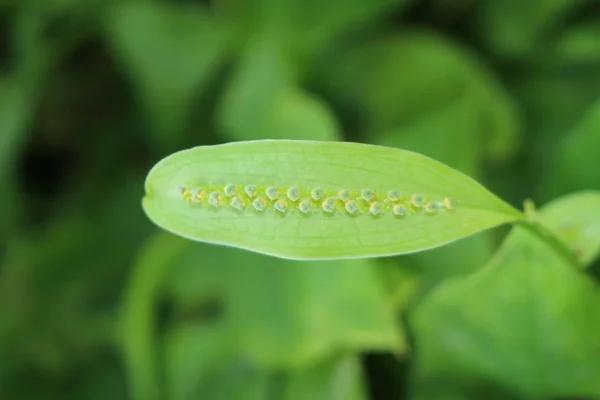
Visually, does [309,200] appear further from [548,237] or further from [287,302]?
[287,302]

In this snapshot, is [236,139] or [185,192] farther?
[236,139]

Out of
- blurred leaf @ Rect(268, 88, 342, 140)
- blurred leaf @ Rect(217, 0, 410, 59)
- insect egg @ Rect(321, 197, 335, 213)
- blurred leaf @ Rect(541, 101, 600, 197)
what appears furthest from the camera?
blurred leaf @ Rect(217, 0, 410, 59)

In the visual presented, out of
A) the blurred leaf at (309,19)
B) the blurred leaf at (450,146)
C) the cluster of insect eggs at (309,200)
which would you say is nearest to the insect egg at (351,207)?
the cluster of insect eggs at (309,200)

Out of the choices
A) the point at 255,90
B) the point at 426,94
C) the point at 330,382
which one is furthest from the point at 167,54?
the point at 330,382

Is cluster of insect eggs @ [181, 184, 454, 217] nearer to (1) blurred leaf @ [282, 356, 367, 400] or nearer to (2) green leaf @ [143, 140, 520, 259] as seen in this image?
(2) green leaf @ [143, 140, 520, 259]

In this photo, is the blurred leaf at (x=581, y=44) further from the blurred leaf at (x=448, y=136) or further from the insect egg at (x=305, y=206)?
the insect egg at (x=305, y=206)

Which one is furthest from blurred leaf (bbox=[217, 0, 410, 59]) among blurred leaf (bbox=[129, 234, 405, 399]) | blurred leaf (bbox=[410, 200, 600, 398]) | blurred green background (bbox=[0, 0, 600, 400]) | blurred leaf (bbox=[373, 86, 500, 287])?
blurred leaf (bbox=[410, 200, 600, 398])
